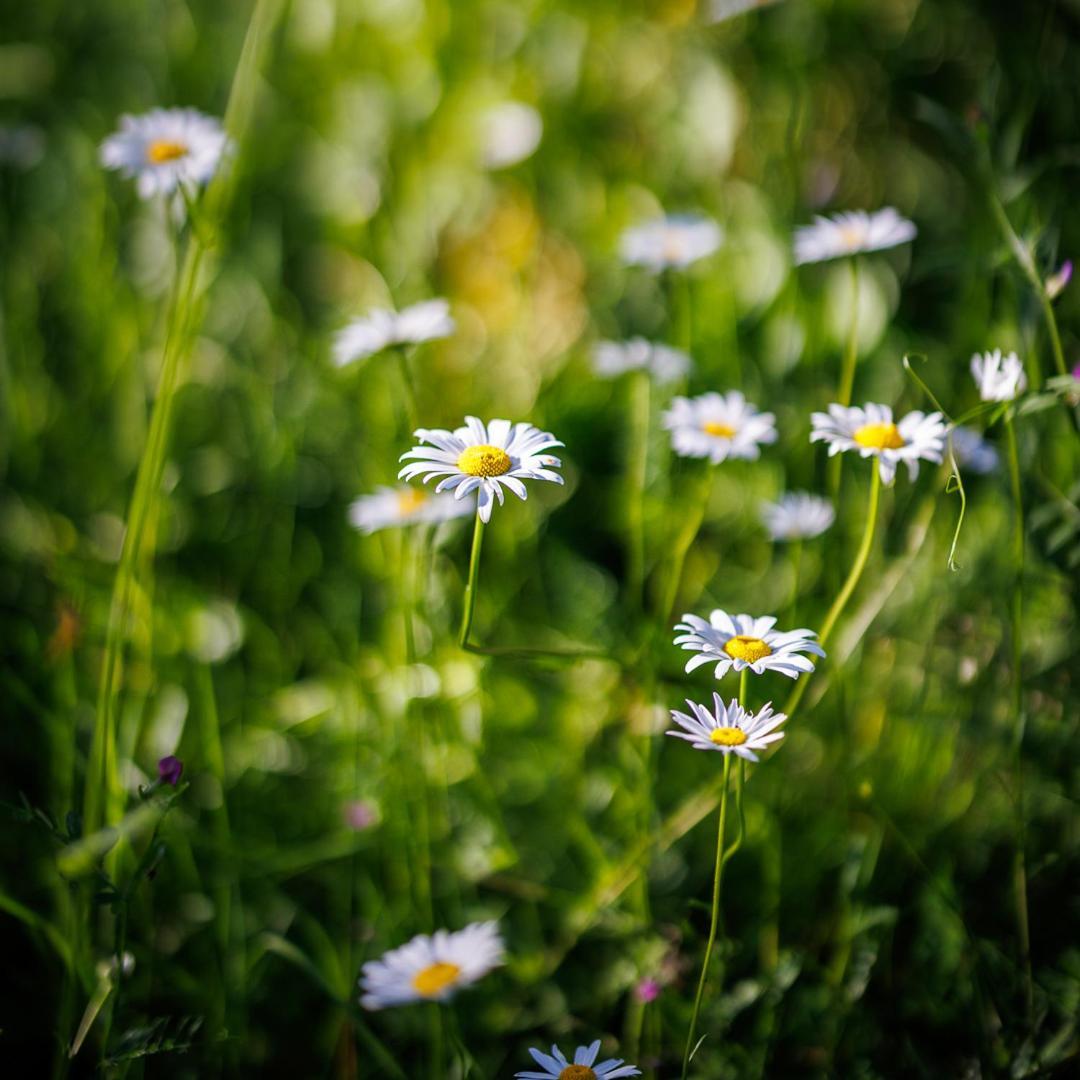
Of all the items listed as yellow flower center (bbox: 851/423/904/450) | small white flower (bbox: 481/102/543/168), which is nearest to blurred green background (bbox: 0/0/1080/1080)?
small white flower (bbox: 481/102/543/168)

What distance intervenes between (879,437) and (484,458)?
10.7 inches

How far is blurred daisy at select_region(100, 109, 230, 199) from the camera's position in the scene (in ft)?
2.81

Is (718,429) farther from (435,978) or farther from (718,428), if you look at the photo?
(435,978)

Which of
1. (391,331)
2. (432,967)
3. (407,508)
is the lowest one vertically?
(432,967)

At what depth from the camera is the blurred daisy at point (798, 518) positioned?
0.91 meters

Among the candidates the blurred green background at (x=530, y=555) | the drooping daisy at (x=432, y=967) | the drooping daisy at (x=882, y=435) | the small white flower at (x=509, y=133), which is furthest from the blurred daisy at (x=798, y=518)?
the small white flower at (x=509, y=133)

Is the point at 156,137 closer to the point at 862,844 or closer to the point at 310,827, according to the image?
the point at 310,827

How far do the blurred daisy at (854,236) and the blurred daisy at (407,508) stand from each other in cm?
37

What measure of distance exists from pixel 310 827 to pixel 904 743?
0.58 meters

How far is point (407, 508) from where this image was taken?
0.93m

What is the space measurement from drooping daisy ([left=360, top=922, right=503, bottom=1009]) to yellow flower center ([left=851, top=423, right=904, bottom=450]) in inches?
16.7

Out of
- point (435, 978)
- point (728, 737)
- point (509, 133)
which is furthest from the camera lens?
point (509, 133)

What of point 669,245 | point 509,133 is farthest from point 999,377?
point 509,133

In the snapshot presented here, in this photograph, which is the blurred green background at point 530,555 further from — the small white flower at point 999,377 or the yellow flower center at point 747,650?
the yellow flower center at point 747,650
